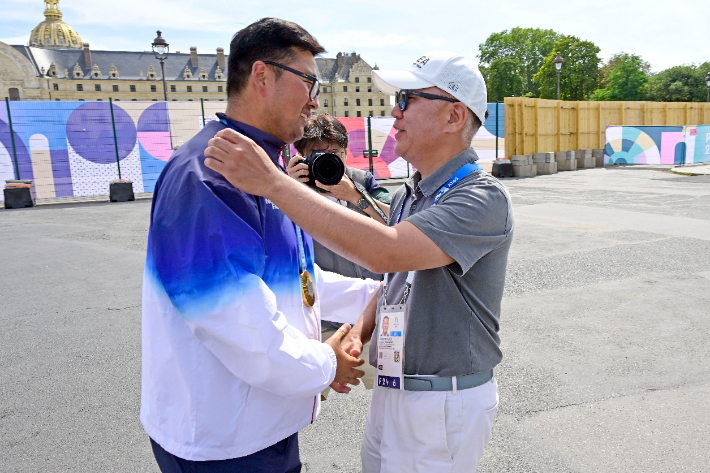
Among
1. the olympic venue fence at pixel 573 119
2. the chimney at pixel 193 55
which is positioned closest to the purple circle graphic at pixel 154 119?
the olympic venue fence at pixel 573 119

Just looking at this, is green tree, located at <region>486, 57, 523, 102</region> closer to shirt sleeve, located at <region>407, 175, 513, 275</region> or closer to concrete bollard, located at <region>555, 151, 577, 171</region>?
concrete bollard, located at <region>555, 151, 577, 171</region>

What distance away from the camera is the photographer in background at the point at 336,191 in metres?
2.81

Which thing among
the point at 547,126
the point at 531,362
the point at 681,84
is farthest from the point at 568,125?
the point at 681,84

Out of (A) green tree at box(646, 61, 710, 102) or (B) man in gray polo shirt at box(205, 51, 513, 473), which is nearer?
(B) man in gray polo shirt at box(205, 51, 513, 473)

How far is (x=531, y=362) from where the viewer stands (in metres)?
4.28

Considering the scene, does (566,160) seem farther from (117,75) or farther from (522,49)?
(117,75)

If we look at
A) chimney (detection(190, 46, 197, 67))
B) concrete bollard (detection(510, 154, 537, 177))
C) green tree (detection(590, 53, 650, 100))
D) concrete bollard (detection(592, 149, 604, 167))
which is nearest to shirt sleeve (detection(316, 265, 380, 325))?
concrete bollard (detection(510, 154, 537, 177))

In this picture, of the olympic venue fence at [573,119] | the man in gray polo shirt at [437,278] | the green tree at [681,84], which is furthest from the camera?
the green tree at [681,84]

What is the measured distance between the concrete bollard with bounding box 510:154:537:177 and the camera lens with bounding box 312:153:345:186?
22279 mm

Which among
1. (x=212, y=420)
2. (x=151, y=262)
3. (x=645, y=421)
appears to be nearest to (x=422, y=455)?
(x=212, y=420)

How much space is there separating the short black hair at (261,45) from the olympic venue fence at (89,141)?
1473 cm

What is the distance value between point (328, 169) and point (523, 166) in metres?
22.4

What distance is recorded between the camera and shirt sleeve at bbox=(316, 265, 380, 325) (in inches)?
90.6

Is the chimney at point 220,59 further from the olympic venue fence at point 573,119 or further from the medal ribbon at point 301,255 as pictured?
the medal ribbon at point 301,255
